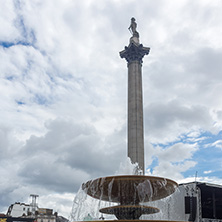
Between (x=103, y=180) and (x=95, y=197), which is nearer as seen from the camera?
(x=103, y=180)

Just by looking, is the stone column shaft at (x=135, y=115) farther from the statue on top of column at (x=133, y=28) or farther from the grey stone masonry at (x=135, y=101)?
the statue on top of column at (x=133, y=28)

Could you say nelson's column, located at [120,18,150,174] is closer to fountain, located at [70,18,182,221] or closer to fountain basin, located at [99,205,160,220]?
fountain, located at [70,18,182,221]

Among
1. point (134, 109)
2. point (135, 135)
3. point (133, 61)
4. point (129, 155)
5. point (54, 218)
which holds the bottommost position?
point (54, 218)

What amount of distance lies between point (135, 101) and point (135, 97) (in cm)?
47

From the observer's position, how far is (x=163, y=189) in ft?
44.2

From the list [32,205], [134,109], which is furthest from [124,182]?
[32,205]

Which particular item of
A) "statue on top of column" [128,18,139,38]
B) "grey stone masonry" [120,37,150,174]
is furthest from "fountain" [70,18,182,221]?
"statue on top of column" [128,18,139,38]

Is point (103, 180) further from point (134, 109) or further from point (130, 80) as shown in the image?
point (130, 80)

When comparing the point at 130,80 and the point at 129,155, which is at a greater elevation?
the point at 130,80

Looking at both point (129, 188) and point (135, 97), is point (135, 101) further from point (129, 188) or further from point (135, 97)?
point (129, 188)

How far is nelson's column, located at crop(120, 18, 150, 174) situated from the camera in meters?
30.1

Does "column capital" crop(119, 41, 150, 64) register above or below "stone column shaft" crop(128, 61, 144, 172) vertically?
above

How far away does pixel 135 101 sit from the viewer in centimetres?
3228

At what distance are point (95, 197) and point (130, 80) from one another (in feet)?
67.3
